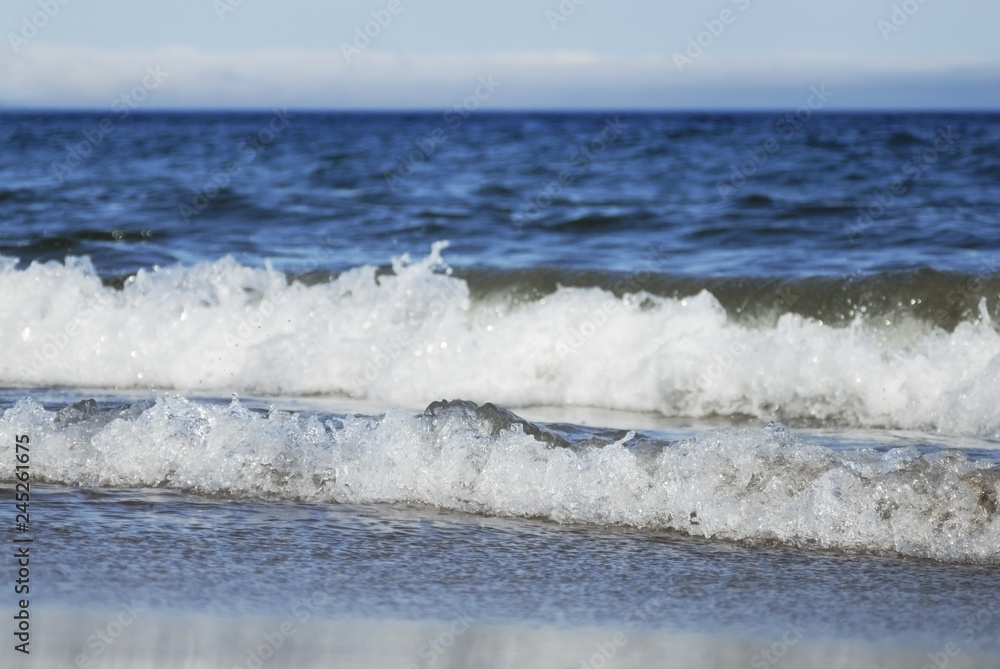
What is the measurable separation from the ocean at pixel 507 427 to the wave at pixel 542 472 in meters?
0.01

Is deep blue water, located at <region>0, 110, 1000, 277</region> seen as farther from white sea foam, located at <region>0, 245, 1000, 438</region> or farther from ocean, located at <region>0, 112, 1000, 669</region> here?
white sea foam, located at <region>0, 245, 1000, 438</region>

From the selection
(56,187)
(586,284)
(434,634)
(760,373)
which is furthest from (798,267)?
(56,187)

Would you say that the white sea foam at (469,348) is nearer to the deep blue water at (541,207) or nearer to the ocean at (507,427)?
the ocean at (507,427)

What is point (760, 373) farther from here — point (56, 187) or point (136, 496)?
point (56, 187)

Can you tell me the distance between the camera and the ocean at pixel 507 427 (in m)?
3.61

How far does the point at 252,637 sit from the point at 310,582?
492 millimetres

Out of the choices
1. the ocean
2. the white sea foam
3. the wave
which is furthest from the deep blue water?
the wave

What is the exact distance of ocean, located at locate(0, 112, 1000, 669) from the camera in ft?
11.8

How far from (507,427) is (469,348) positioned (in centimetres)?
269

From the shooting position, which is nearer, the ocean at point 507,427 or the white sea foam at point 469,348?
the ocean at point 507,427

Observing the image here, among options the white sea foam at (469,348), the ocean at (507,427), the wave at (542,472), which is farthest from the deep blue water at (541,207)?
the wave at (542,472)

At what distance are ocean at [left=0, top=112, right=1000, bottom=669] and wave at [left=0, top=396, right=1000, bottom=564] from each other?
0.01 meters

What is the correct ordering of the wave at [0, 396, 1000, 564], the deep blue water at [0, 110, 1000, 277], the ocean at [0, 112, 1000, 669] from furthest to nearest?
the deep blue water at [0, 110, 1000, 277] < the wave at [0, 396, 1000, 564] < the ocean at [0, 112, 1000, 669]

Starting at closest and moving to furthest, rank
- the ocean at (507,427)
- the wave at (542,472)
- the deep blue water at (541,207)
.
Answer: the ocean at (507,427), the wave at (542,472), the deep blue water at (541,207)
